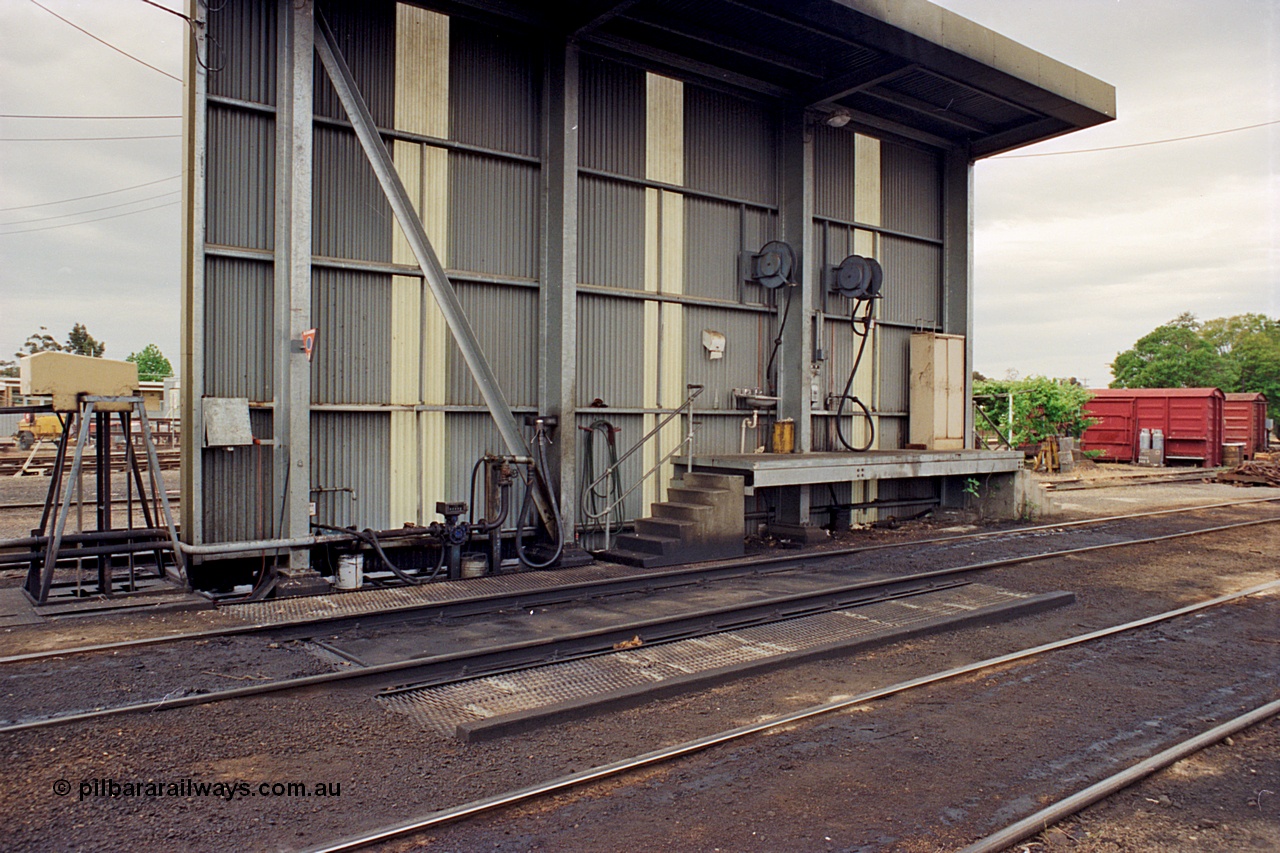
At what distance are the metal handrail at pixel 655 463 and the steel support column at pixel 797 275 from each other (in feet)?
5.77

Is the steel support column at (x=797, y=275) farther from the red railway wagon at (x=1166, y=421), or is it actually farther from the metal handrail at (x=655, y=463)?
the red railway wagon at (x=1166, y=421)

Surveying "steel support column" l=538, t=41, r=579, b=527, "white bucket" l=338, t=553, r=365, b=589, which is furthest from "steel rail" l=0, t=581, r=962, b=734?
"steel support column" l=538, t=41, r=579, b=527

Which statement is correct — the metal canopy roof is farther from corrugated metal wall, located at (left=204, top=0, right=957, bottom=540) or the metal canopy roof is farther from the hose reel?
the hose reel

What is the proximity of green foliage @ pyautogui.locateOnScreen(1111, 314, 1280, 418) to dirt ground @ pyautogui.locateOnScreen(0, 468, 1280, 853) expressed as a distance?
5920 cm

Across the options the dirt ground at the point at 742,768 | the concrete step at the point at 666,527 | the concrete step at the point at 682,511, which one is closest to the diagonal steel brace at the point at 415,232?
the concrete step at the point at 666,527

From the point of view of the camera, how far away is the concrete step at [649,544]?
1063 cm

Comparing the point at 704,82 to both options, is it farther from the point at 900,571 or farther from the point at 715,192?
the point at 900,571

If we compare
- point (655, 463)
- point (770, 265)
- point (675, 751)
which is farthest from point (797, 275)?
point (675, 751)

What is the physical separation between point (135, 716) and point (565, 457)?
6278 millimetres

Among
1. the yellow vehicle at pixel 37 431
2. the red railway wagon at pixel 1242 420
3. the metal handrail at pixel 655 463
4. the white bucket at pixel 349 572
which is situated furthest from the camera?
the red railway wagon at pixel 1242 420

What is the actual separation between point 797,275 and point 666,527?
4921mm

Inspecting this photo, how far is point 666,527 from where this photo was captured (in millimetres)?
10977

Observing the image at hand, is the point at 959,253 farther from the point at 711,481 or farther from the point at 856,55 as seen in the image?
the point at 711,481

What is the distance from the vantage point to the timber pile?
953 inches
